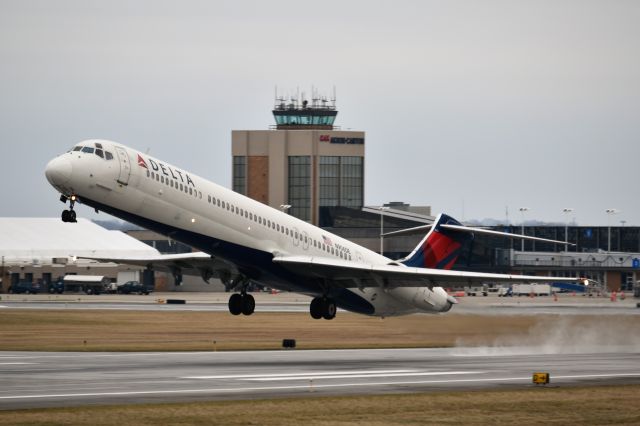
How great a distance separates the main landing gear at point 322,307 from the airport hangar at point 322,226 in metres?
87.9

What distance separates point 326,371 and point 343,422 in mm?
16278

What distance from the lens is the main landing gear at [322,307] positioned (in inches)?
2239

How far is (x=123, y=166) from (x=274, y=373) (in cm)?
1080

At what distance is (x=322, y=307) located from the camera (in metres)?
56.9

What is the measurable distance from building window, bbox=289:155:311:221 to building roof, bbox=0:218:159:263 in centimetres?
2391

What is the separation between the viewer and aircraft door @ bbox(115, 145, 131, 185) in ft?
153

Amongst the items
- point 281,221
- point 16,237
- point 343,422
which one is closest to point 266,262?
point 281,221

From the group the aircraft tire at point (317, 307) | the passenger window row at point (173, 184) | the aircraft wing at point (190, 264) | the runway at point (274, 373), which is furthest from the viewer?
the aircraft tire at point (317, 307)

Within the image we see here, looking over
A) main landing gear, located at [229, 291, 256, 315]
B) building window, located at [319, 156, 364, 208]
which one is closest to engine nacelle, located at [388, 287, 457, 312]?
main landing gear, located at [229, 291, 256, 315]

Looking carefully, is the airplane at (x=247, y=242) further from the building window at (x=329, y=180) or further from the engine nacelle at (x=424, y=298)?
the building window at (x=329, y=180)

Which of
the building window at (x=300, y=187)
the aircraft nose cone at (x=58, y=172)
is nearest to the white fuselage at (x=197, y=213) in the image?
the aircraft nose cone at (x=58, y=172)

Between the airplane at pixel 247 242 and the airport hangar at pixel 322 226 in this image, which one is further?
the airport hangar at pixel 322 226

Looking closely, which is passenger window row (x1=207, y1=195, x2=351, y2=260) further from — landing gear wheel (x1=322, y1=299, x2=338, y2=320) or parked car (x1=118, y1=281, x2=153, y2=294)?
parked car (x1=118, y1=281, x2=153, y2=294)

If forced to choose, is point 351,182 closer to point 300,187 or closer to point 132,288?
point 300,187
